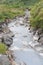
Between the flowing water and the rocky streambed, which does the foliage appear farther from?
the flowing water

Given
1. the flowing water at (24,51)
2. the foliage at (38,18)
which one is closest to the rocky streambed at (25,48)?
the flowing water at (24,51)

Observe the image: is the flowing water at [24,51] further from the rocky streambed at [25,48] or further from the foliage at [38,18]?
the foliage at [38,18]

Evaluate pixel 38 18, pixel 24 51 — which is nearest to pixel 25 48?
pixel 24 51

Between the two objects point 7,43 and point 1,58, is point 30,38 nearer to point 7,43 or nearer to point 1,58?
point 7,43

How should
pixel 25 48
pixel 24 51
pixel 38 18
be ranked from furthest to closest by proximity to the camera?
pixel 38 18 < pixel 25 48 < pixel 24 51

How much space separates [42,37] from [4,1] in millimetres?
59269

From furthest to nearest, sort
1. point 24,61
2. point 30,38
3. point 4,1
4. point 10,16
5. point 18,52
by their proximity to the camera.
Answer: point 4,1
point 10,16
point 30,38
point 18,52
point 24,61

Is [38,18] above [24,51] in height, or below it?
below

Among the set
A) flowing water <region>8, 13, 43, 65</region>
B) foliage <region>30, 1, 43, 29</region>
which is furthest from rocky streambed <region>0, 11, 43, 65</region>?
foliage <region>30, 1, 43, 29</region>

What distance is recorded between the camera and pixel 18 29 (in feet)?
164

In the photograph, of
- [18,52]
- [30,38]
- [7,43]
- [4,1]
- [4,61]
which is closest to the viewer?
[4,61]

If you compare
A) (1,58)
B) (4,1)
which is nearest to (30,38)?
(1,58)

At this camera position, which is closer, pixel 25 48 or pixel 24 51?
pixel 24 51

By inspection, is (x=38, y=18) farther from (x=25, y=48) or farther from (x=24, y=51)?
(x=24, y=51)
